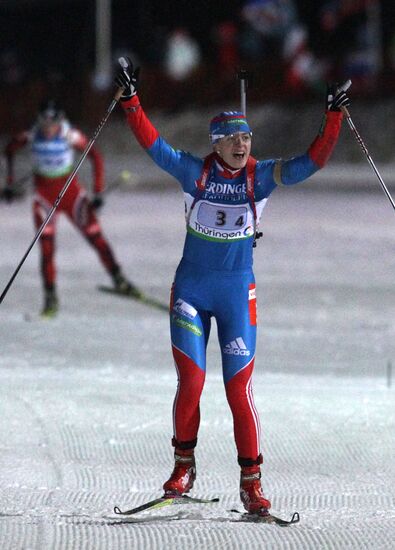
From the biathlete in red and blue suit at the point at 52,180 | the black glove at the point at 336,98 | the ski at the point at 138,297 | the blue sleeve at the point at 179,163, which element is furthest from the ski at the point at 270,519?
the ski at the point at 138,297

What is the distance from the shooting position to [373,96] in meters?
38.4

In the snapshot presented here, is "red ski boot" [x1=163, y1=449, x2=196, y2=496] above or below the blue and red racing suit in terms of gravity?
below

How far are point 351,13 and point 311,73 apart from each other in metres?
2.66

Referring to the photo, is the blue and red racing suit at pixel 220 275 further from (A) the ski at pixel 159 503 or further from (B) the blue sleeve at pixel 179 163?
(A) the ski at pixel 159 503

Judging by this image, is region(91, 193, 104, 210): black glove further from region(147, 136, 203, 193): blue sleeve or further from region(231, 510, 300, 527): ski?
region(231, 510, 300, 527): ski

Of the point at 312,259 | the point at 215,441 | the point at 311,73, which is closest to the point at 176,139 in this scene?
the point at 311,73

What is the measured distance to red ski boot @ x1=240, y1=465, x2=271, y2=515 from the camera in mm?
5367

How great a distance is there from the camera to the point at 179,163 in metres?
5.54

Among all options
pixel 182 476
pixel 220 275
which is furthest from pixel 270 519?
pixel 220 275

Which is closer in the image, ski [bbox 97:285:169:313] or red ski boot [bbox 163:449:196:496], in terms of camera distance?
red ski boot [bbox 163:449:196:496]

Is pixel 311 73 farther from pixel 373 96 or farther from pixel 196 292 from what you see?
pixel 196 292

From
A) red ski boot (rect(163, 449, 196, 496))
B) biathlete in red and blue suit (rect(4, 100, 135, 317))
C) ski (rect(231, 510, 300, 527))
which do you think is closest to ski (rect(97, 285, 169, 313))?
biathlete in red and blue suit (rect(4, 100, 135, 317))

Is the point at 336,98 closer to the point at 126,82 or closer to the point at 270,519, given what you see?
the point at 126,82

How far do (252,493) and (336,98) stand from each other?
1790 mm
